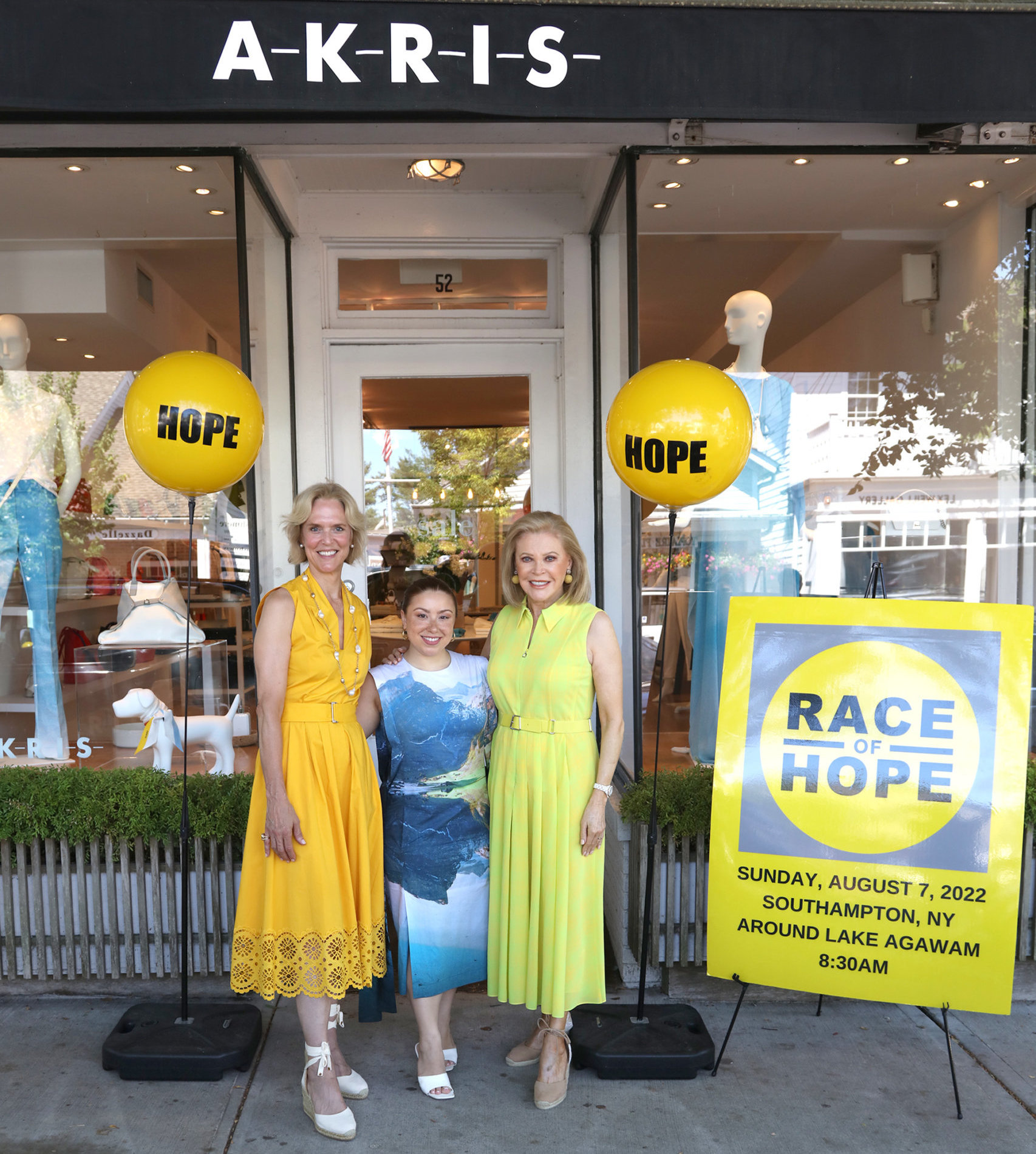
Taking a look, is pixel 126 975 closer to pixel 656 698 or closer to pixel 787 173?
pixel 656 698

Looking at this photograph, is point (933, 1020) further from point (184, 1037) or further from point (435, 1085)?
point (184, 1037)

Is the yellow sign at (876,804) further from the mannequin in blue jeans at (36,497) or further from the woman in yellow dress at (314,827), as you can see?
the mannequin in blue jeans at (36,497)

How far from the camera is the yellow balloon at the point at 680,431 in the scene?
2.59 m

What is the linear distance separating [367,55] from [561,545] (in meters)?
1.29

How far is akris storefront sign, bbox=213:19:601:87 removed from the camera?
7.42 feet

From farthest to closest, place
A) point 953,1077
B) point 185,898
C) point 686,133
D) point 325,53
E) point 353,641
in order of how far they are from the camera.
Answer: point 686,133
point 185,898
point 353,641
point 953,1077
point 325,53

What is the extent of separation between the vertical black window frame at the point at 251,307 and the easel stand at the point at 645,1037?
5.97 ft

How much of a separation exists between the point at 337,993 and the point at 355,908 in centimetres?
20

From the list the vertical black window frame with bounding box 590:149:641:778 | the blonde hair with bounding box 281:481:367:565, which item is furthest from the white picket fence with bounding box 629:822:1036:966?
the blonde hair with bounding box 281:481:367:565

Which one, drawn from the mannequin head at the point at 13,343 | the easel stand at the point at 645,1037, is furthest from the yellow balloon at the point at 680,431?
the mannequin head at the point at 13,343

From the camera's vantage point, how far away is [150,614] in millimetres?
3822

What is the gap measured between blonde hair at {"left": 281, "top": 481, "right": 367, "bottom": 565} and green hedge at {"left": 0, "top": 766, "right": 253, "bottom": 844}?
1.01 m

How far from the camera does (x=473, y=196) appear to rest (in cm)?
423

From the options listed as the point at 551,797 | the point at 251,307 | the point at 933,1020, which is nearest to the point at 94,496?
the point at 251,307
